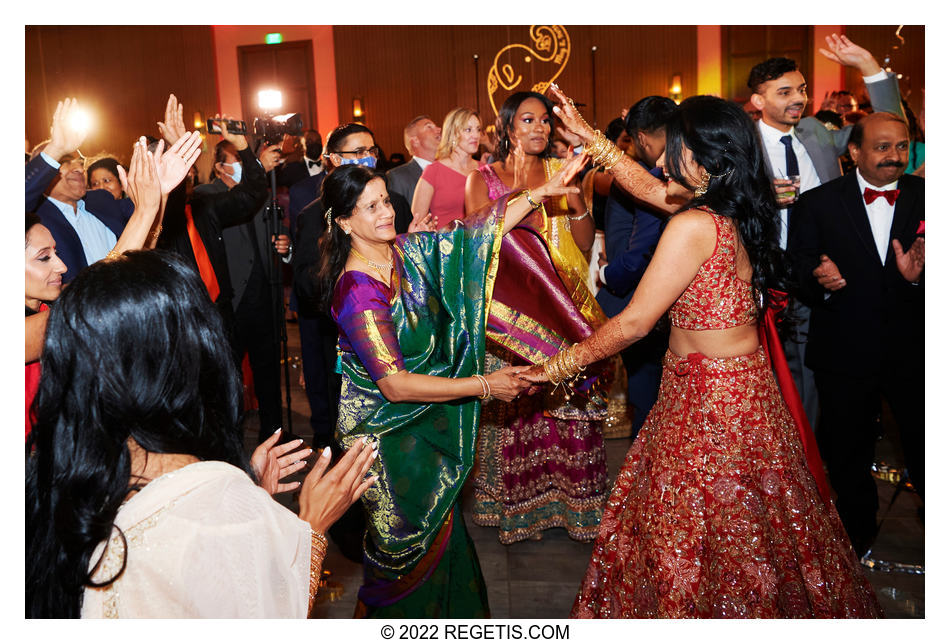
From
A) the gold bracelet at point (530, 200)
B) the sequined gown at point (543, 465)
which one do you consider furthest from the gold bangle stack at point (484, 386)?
the sequined gown at point (543, 465)

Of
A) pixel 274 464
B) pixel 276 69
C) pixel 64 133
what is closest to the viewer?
pixel 274 464

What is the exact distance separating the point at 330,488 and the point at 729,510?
104 centimetres

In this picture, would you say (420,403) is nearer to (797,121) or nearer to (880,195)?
(880,195)

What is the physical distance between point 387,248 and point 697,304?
0.90 m

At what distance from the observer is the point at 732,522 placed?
189 centimetres

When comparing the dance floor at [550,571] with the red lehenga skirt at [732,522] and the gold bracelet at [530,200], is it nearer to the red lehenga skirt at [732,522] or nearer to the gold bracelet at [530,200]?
the red lehenga skirt at [732,522]

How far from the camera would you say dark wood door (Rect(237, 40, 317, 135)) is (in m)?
10.8

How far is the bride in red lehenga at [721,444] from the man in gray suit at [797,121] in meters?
1.18

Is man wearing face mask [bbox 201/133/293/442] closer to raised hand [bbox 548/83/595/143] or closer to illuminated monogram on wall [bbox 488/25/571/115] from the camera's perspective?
raised hand [bbox 548/83/595/143]

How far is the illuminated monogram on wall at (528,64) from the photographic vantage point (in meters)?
9.30

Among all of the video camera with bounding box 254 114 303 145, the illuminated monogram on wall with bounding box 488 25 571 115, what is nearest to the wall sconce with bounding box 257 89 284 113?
the video camera with bounding box 254 114 303 145

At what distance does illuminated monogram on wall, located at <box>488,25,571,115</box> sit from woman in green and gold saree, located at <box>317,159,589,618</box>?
745 cm

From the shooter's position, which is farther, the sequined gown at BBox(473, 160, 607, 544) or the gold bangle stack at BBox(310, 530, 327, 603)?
the sequined gown at BBox(473, 160, 607, 544)

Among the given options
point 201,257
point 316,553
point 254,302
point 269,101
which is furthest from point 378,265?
point 269,101
